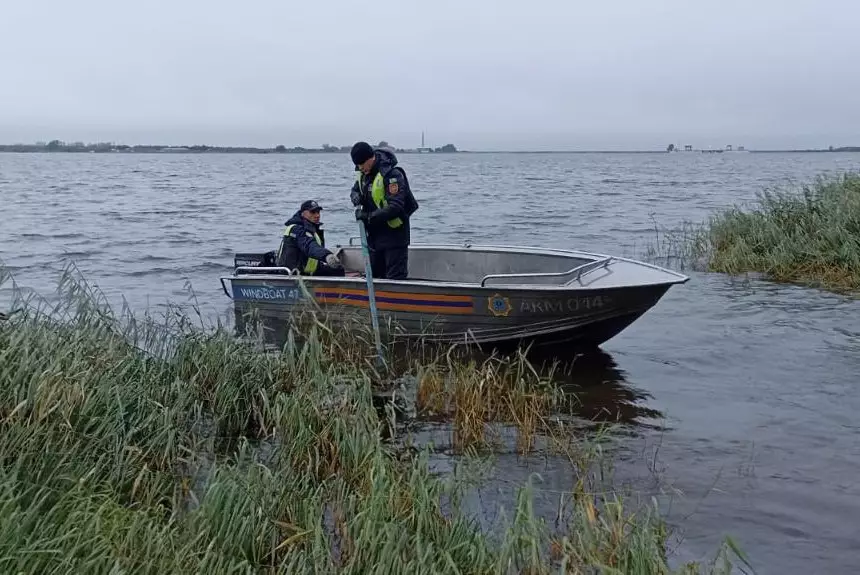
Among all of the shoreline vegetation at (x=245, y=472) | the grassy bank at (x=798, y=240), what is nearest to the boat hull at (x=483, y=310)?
the shoreline vegetation at (x=245, y=472)

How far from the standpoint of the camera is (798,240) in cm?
1150

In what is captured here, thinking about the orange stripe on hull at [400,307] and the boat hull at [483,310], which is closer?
the boat hull at [483,310]

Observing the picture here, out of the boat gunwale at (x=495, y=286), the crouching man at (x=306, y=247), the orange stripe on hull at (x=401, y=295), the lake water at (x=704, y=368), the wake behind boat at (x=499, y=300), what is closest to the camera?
the lake water at (x=704, y=368)

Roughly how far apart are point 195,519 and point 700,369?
17.7ft

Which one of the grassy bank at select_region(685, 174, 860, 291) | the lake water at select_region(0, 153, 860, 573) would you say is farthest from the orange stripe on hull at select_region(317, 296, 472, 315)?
the grassy bank at select_region(685, 174, 860, 291)

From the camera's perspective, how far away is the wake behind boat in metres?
7.15

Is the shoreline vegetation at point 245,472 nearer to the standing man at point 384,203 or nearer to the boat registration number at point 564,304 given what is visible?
the boat registration number at point 564,304

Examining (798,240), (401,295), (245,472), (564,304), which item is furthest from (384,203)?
(798,240)

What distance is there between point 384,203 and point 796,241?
675 centimetres

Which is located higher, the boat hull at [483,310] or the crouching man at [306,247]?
the crouching man at [306,247]

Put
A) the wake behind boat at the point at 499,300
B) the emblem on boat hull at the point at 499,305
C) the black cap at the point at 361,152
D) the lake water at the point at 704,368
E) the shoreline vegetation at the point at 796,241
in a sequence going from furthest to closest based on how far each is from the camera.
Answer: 1. the shoreline vegetation at the point at 796,241
2. the black cap at the point at 361,152
3. the emblem on boat hull at the point at 499,305
4. the wake behind boat at the point at 499,300
5. the lake water at the point at 704,368

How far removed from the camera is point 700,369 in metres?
7.54

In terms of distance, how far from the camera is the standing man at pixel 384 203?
7672 mm

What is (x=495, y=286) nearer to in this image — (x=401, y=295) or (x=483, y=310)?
(x=483, y=310)
